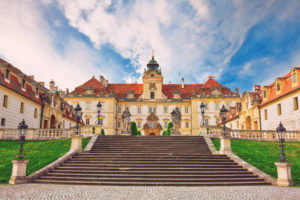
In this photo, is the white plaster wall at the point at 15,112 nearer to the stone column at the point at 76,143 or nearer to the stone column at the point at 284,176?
the stone column at the point at 76,143

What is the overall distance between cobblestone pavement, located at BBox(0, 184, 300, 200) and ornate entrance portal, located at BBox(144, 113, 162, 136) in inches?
1862

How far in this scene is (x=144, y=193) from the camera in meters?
10.5

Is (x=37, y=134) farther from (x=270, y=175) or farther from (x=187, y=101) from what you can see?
(x=187, y=101)

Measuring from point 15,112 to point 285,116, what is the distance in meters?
29.7

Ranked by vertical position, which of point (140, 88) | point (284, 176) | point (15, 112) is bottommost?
point (284, 176)

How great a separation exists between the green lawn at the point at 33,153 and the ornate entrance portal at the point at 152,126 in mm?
37222

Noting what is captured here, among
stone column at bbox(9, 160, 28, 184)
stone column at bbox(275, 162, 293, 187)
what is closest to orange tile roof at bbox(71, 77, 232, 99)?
stone column at bbox(9, 160, 28, 184)

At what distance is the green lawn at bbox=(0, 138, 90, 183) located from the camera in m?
14.6

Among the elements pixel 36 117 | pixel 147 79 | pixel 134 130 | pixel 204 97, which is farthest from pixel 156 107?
pixel 36 117

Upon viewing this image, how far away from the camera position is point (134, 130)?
38.7 meters

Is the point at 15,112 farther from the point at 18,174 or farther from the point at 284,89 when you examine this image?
the point at 284,89

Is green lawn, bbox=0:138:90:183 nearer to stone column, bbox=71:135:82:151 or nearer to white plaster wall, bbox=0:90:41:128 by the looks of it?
stone column, bbox=71:135:82:151

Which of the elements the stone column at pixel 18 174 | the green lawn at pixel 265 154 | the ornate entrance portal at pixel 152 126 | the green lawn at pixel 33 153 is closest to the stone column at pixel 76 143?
the green lawn at pixel 33 153

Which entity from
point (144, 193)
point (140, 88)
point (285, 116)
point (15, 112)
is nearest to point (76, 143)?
point (144, 193)
